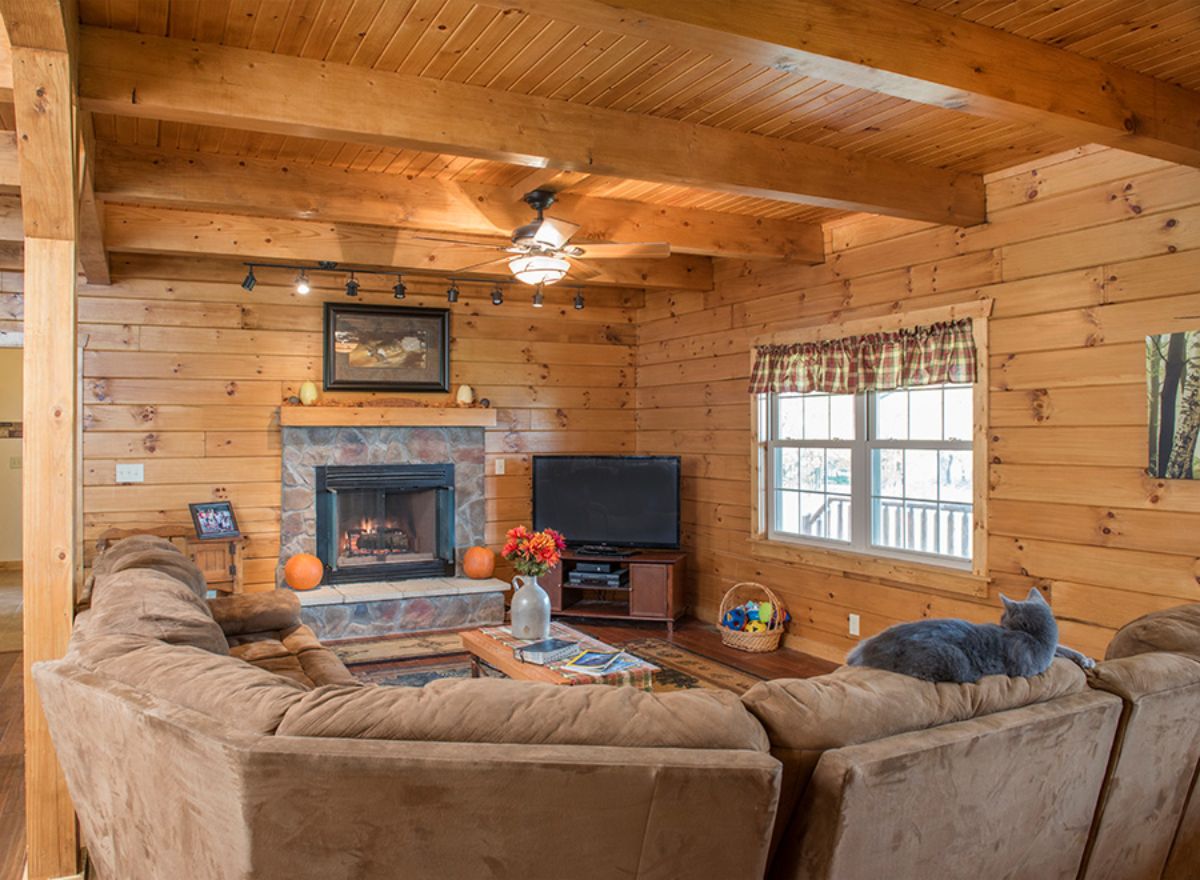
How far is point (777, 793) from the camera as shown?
1602mm

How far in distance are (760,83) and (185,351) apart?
426 centimetres

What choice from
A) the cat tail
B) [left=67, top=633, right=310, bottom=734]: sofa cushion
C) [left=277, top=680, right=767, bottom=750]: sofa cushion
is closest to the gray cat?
the cat tail

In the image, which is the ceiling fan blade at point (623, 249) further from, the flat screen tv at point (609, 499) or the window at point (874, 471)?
the flat screen tv at point (609, 499)

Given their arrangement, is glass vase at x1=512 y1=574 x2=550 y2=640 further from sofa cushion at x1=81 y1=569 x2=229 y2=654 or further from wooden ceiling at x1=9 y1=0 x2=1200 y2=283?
wooden ceiling at x1=9 y1=0 x2=1200 y2=283

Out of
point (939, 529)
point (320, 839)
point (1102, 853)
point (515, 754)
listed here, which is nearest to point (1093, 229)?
point (939, 529)

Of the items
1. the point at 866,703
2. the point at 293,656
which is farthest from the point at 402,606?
the point at 866,703

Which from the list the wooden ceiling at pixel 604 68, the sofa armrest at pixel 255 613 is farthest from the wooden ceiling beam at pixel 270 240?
the sofa armrest at pixel 255 613

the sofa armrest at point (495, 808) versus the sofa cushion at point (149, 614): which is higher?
the sofa cushion at point (149, 614)

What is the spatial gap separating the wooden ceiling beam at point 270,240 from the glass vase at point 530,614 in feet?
6.28

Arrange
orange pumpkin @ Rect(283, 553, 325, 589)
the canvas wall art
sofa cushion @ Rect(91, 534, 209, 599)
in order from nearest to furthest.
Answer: sofa cushion @ Rect(91, 534, 209, 599)
the canvas wall art
orange pumpkin @ Rect(283, 553, 325, 589)

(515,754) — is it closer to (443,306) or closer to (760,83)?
(760,83)

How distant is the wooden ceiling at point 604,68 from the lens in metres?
2.69

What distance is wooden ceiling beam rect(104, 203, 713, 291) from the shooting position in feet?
16.2

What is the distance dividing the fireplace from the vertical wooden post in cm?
354
